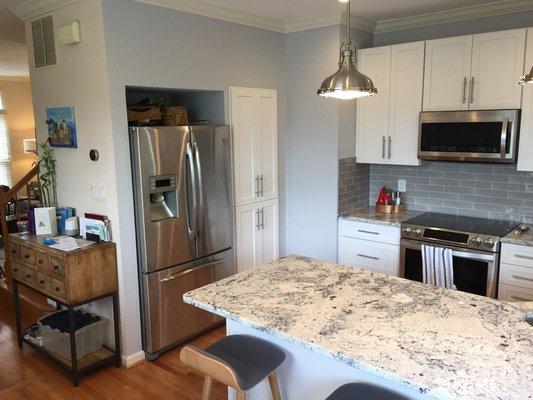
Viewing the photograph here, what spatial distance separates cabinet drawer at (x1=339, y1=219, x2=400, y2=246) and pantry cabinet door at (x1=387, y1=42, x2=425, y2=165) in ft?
1.99

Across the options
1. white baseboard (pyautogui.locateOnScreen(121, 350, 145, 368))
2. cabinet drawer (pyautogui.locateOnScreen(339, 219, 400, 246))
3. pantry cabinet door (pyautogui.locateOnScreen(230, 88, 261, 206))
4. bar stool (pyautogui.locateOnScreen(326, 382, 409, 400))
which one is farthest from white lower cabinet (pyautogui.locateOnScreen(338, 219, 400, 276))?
bar stool (pyautogui.locateOnScreen(326, 382, 409, 400))

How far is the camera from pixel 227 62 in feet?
12.0

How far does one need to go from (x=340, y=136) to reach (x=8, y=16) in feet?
9.69

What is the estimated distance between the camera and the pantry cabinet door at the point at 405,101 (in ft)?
12.2

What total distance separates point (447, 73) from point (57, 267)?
3.22 metres

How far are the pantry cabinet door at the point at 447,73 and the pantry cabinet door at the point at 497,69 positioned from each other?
0.06m

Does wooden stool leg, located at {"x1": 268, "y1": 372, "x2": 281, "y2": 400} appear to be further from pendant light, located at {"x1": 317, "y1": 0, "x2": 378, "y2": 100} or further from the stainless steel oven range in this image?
the stainless steel oven range

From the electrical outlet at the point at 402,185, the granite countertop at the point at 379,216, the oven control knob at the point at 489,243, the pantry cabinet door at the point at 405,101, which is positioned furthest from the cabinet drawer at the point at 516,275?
the electrical outlet at the point at 402,185

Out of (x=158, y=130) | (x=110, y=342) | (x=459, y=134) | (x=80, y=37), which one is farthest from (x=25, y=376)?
(x=459, y=134)

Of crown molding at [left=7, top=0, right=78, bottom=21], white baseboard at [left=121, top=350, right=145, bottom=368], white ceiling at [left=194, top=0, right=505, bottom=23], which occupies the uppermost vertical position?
white ceiling at [left=194, top=0, right=505, bottom=23]

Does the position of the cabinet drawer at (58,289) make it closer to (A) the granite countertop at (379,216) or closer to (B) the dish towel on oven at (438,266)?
(A) the granite countertop at (379,216)

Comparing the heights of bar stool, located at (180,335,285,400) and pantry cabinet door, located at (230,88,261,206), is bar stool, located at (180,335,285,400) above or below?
below

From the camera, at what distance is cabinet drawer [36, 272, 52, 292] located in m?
3.09

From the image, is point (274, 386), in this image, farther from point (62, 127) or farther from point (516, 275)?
point (62, 127)
